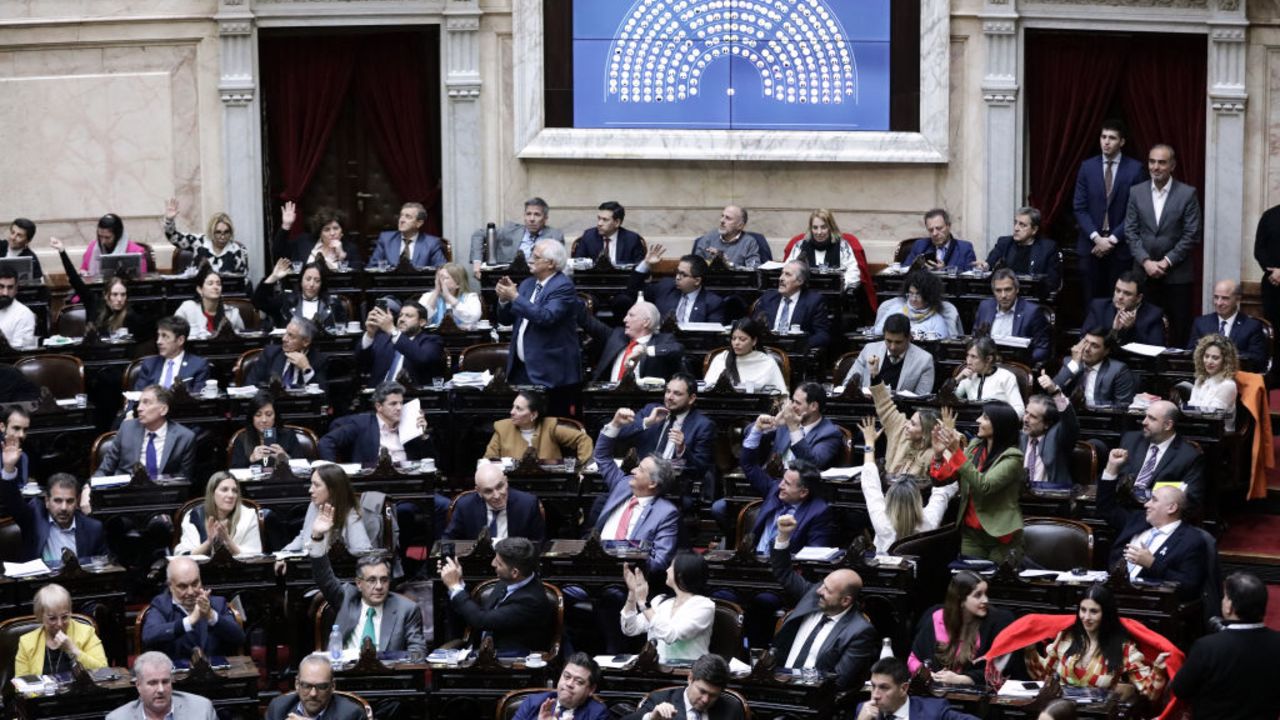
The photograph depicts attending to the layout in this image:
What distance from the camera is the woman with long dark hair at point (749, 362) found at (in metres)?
13.1

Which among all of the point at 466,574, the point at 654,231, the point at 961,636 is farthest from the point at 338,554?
the point at 654,231

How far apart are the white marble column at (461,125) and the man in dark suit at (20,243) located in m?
2.84

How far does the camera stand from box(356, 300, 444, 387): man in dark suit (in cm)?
1365

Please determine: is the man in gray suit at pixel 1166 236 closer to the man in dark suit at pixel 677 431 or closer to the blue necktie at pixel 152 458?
the man in dark suit at pixel 677 431

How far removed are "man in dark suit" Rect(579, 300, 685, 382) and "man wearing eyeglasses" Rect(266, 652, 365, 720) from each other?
3.94 metres

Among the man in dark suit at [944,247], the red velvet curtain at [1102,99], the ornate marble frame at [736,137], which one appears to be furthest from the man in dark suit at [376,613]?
the red velvet curtain at [1102,99]

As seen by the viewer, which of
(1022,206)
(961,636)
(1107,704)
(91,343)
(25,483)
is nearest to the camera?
(1107,704)

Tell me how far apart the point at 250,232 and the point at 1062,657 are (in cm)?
820

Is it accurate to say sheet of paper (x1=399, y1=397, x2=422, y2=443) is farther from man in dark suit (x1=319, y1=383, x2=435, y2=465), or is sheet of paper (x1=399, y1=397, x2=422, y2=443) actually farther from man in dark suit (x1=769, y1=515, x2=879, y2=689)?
man in dark suit (x1=769, y1=515, x2=879, y2=689)

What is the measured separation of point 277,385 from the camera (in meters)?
13.2

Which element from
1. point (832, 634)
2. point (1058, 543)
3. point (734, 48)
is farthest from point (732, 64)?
point (832, 634)

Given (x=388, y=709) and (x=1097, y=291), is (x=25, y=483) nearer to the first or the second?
(x=388, y=709)

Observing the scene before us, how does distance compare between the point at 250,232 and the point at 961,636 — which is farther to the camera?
the point at 250,232

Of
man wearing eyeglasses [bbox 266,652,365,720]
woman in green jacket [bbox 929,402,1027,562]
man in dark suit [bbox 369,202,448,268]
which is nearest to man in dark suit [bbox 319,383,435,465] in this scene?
man in dark suit [bbox 369,202,448,268]
